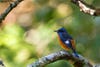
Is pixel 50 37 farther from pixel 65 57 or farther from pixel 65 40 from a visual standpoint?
pixel 65 57

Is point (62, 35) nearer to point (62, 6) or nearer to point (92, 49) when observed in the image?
point (92, 49)

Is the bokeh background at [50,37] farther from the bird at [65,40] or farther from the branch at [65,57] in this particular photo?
the branch at [65,57]

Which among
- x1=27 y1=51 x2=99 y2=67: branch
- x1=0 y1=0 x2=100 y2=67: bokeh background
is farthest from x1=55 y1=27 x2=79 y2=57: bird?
x1=27 y1=51 x2=99 y2=67: branch

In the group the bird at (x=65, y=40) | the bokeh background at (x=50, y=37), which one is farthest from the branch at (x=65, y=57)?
the bokeh background at (x=50, y=37)

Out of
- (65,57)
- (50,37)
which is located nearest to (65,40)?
(50,37)

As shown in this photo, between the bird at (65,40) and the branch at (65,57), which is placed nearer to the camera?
the branch at (65,57)

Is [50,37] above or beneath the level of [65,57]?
beneath

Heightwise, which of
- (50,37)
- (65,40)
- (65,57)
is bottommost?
(50,37)

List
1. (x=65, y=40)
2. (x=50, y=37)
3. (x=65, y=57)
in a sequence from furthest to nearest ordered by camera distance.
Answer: (x=50, y=37) < (x=65, y=40) < (x=65, y=57)

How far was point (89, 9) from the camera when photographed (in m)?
3.22

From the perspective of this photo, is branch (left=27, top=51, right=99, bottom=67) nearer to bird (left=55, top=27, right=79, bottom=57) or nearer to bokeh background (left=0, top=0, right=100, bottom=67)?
bird (left=55, top=27, right=79, bottom=57)

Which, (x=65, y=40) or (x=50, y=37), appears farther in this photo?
(x=50, y=37)

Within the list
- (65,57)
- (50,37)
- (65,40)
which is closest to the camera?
(65,57)

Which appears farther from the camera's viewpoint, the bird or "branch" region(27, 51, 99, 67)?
the bird
